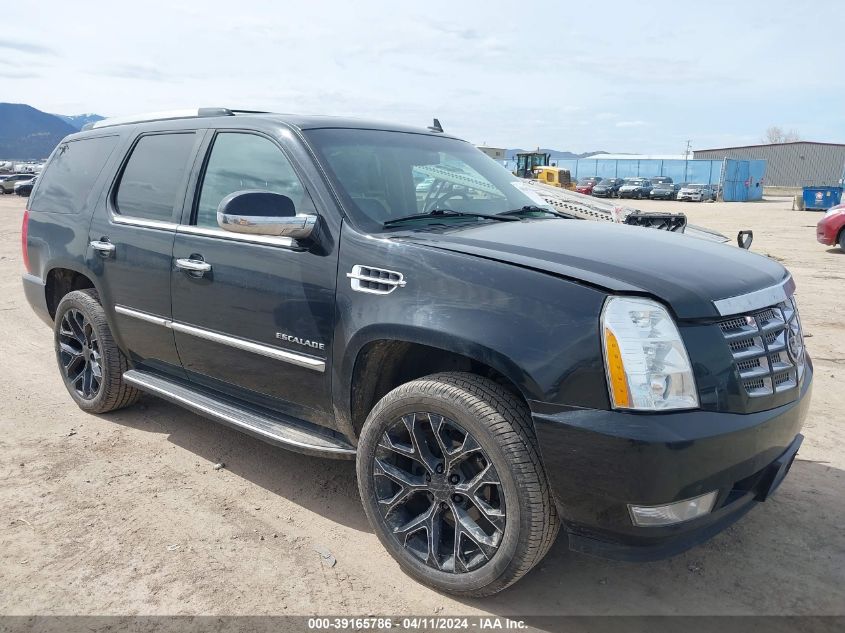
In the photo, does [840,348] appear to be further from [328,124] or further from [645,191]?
[645,191]

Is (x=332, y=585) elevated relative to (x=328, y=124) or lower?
lower

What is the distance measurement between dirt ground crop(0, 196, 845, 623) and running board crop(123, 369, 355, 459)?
0.43 metres

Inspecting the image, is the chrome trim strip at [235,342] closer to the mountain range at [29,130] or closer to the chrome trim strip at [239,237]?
the chrome trim strip at [239,237]

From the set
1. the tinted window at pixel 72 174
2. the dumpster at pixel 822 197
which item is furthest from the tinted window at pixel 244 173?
the dumpster at pixel 822 197

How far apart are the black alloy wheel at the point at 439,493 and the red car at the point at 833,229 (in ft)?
45.5

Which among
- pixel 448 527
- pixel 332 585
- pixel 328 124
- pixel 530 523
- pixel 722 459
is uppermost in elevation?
pixel 328 124

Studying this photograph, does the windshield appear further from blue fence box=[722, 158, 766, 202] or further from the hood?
blue fence box=[722, 158, 766, 202]

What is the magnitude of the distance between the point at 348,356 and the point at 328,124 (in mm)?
1337

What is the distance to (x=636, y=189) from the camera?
45375mm

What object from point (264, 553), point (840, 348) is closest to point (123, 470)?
point (264, 553)

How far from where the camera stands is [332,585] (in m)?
2.76

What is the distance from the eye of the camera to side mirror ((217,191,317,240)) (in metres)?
2.84

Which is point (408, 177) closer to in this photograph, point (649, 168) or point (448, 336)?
point (448, 336)

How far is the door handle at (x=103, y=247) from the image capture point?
4039 millimetres
